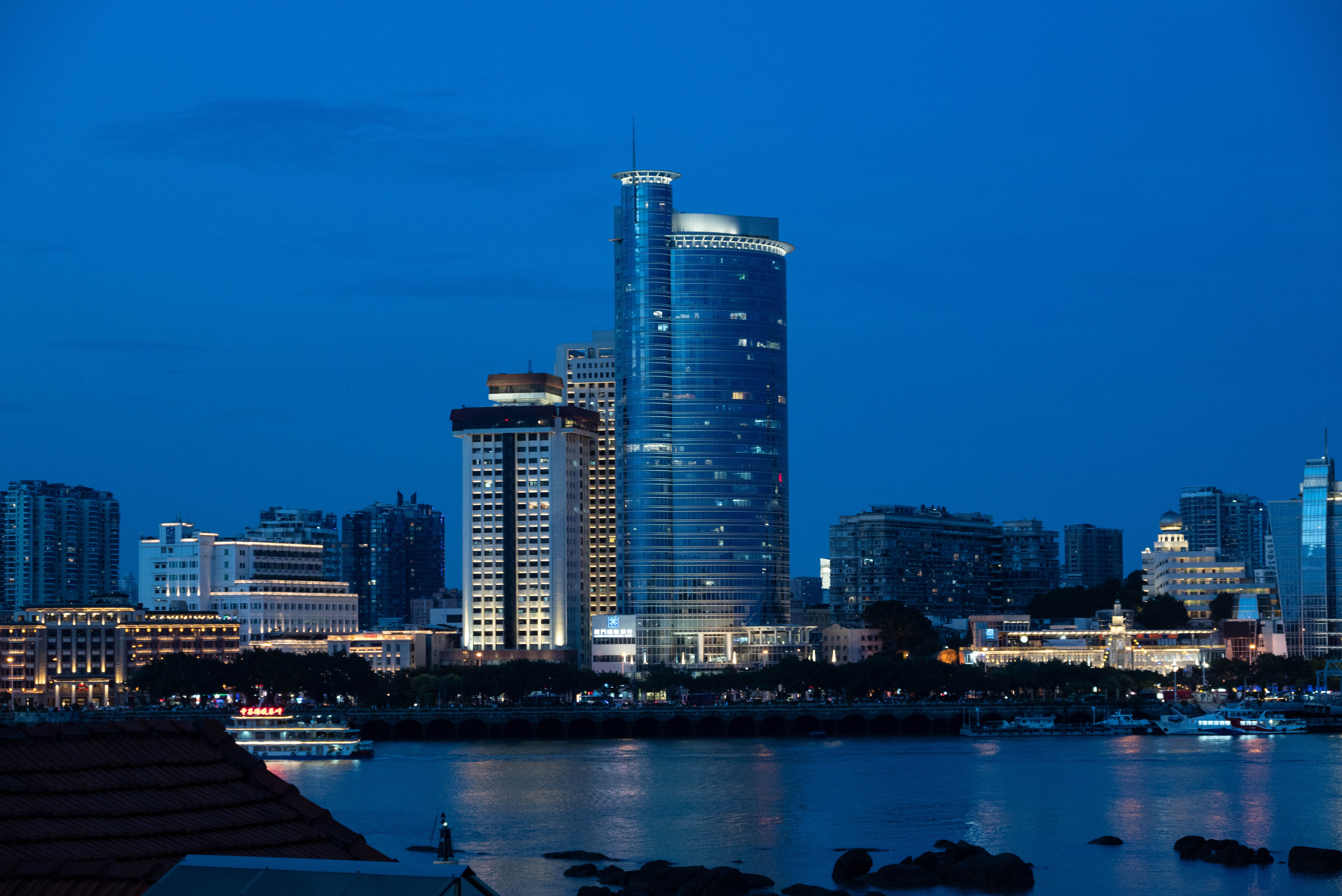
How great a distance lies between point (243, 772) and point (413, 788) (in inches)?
3804

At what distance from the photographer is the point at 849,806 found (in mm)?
103062

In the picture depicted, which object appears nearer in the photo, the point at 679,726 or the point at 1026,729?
the point at 1026,729

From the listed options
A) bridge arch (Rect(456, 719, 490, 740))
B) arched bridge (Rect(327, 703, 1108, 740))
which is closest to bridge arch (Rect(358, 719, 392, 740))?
arched bridge (Rect(327, 703, 1108, 740))

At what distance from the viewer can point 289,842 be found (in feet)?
76.2

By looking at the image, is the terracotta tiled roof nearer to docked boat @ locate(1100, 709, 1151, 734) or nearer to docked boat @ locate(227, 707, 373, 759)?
docked boat @ locate(227, 707, 373, 759)

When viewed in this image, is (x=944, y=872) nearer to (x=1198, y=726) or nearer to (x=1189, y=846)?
(x=1189, y=846)

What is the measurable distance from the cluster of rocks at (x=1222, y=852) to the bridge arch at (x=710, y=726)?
376 ft

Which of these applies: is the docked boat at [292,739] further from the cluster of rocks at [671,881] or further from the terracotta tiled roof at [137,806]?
the terracotta tiled roof at [137,806]

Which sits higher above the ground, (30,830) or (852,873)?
(30,830)

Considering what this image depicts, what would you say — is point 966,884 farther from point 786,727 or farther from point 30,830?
point 786,727

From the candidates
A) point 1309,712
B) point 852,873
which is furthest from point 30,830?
point 1309,712

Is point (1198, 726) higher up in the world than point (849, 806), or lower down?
lower down

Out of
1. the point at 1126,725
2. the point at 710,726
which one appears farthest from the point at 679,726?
the point at 1126,725

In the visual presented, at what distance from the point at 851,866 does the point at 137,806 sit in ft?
170
